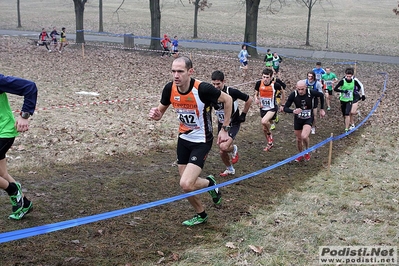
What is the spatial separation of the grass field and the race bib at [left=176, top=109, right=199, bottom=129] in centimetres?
141

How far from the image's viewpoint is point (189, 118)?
6.26 meters

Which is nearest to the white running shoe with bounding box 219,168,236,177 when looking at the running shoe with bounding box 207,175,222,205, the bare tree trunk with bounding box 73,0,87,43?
the running shoe with bounding box 207,175,222,205

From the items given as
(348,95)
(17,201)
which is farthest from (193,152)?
(348,95)

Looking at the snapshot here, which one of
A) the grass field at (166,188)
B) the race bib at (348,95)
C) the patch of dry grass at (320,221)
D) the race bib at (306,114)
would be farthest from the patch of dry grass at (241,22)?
the patch of dry grass at (320,221)

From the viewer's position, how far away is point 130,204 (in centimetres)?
727

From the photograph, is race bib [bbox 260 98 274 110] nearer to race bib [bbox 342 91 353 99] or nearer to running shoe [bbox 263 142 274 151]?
running shoe [bbox 263 142 274 151]

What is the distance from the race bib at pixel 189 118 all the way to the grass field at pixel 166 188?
4.63 ft

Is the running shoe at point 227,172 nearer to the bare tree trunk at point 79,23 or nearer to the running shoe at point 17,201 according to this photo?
the running shoe at point 17,201

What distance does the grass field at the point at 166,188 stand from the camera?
18.9 feet

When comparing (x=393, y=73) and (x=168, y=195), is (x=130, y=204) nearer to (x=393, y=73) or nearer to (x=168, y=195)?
(x=168, y=195)

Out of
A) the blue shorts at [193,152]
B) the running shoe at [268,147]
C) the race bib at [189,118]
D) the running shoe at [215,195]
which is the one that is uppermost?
the race bib at [189,118]

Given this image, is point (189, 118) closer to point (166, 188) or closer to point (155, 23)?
point (166, 188)

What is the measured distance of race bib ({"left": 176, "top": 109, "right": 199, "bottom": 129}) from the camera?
20.4 ft

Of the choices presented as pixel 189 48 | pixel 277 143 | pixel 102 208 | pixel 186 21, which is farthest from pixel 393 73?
pixel 186 21
